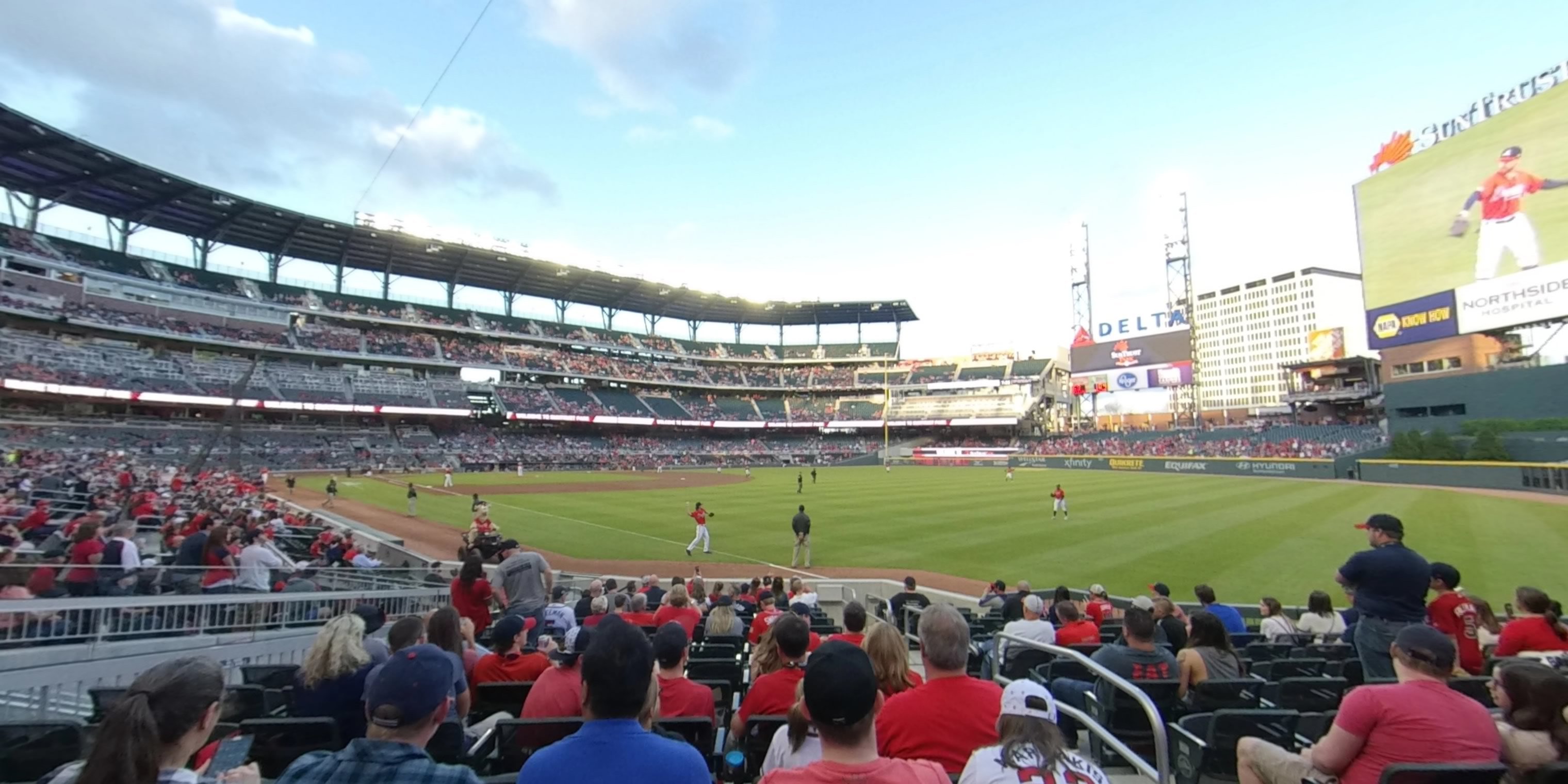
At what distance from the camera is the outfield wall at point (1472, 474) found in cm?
3197

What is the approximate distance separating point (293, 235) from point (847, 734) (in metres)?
75.8

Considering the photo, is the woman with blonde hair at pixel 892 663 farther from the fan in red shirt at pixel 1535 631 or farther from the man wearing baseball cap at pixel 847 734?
the fan in red shirt at pixel 1535 631

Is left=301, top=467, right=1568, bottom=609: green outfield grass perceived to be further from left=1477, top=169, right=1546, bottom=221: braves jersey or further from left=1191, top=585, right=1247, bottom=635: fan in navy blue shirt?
left=1477, top=169, right=1546, bottom=221: braves jersey

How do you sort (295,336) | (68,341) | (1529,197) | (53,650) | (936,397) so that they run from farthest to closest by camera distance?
1. (936,397)
2. (295,336)
3. (68,341)
4. (1529,197)
5. (53,650)

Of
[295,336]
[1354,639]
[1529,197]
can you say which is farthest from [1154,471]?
[295,336]

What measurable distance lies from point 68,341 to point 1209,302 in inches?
7621

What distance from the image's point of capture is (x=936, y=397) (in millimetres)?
96438

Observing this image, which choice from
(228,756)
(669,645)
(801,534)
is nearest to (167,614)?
→ (228,756)

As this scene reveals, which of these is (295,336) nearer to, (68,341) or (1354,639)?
(68,341)

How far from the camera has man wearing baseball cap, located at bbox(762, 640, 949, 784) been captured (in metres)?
2.21

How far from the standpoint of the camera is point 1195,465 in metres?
51.6

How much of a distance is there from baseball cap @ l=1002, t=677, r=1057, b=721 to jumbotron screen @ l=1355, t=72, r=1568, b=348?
5272cm

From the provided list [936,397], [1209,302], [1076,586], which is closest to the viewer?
[1076,586]

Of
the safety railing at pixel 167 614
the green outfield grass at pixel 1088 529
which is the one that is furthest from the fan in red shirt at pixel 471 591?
the green outfield grass at pixel 1088 529
